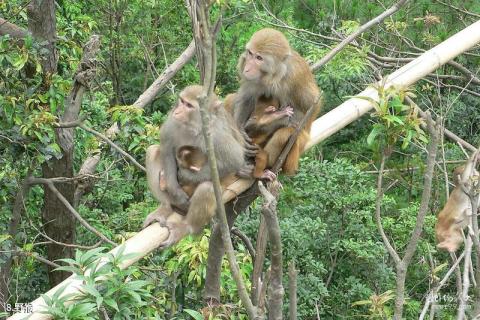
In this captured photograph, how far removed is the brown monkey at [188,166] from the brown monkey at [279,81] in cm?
29

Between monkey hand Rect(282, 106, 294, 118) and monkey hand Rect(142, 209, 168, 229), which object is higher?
Answer: monkey hand Rect(282, 106, 294, 118)

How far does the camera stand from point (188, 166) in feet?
15.9

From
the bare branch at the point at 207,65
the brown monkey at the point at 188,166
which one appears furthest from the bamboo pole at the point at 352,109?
the bare branch at the point at 207,65

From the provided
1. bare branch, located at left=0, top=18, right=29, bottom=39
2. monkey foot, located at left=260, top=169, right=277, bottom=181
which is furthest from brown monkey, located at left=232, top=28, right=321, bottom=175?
bare branch, located at left=0, top=18, right=29, bottom=39

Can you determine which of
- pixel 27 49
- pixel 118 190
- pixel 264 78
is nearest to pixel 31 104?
pixel 27 49

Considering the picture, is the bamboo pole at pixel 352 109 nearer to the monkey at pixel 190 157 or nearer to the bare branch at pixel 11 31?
the monkey at pixel 190 157

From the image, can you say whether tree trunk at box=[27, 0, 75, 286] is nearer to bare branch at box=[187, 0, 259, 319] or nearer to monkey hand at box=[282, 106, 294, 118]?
monkey hand at box=[282, 106, 294, 118]

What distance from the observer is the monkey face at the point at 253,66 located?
16.2 ft

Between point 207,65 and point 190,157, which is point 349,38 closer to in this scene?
point 190,157

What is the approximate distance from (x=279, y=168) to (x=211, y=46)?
2.37 meters

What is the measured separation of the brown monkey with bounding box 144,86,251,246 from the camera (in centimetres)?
462

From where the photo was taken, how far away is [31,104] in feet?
18.8

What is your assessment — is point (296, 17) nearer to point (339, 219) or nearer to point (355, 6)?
point (355, 6)

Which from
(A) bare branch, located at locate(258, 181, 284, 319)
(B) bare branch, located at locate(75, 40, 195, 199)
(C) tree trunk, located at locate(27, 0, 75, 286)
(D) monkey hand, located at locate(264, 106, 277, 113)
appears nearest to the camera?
(A) bare branch, located at locate(258, 181, 284, 319)
